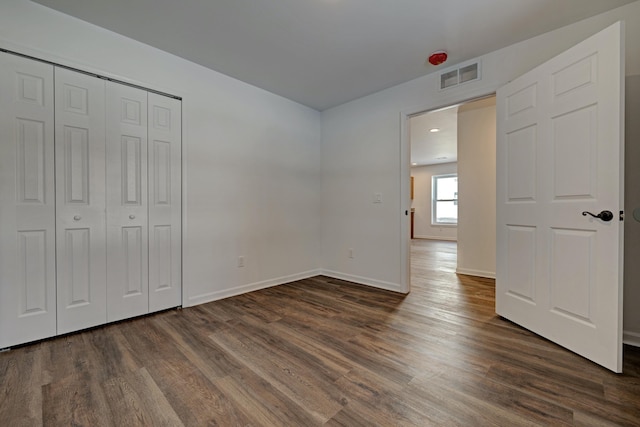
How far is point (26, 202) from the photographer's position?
1.91m

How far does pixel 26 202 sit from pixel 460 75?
3728 millimetres

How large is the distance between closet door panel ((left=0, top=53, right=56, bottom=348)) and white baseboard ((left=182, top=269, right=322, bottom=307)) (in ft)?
3.34

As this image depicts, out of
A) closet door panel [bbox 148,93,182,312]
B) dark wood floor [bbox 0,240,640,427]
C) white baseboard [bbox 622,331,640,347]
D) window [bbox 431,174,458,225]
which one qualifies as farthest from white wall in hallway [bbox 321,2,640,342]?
window [bbox 431,174,458,225]

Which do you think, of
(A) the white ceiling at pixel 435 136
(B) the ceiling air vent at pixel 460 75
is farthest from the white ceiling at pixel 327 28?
(A) the white ceiling at pixel 435 136

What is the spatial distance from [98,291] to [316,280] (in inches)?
91.1

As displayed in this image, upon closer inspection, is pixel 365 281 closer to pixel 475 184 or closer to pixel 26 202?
pixel 475 184

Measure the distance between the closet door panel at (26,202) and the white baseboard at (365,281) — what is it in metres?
2.83

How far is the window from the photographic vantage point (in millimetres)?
8742

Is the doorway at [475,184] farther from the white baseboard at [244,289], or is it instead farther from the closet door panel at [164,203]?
the closet door panel at [164,203]

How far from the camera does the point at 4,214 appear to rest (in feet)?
6.02

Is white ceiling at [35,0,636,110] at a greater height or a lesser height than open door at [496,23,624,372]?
greater

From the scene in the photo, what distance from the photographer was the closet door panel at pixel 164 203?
248 cm

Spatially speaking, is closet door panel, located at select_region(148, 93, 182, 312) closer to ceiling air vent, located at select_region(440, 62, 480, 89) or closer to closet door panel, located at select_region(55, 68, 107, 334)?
closet door panel, located at select_region(55, 68, 107, 334)

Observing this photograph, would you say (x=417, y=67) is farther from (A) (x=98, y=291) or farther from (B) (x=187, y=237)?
(A) (x=98, y=291)
